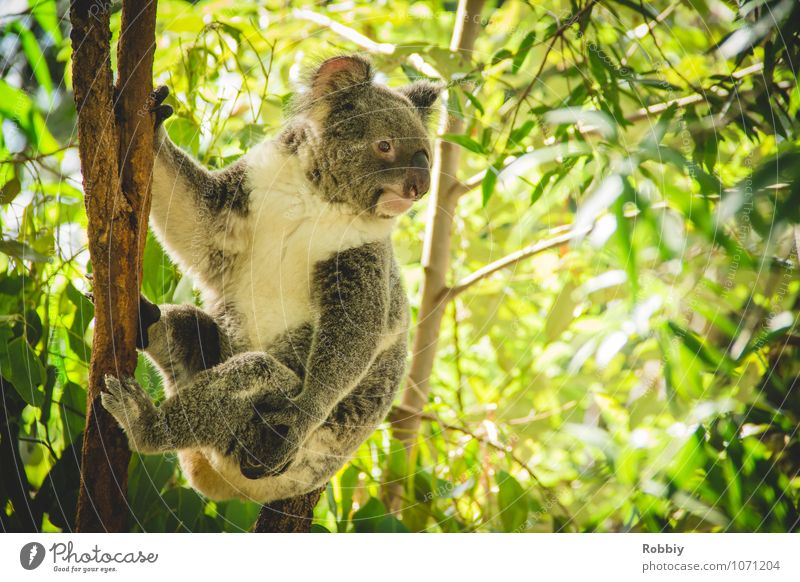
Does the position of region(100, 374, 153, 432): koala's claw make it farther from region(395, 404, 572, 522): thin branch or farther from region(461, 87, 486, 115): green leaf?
region(461, 87, 486, 115): green leaf

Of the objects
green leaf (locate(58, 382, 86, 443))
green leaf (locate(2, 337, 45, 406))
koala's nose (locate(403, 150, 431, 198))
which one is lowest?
green leaf (locate(58, 382, 86, 443))

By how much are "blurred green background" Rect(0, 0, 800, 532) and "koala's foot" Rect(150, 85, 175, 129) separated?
0.58 feet

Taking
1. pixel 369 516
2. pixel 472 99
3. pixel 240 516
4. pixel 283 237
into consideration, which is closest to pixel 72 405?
pixel 240 516

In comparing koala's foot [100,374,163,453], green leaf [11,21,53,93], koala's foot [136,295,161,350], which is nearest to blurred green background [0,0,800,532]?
green leaf [11,21,53,93]

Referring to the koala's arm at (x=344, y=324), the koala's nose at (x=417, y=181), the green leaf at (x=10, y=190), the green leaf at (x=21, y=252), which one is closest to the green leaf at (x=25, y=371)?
the green leaf at (x=21, y=252)

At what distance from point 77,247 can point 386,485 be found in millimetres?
868

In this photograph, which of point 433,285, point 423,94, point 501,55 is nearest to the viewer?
point 423,94

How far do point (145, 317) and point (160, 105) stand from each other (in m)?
0.35

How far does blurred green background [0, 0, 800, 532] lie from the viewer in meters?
1.33

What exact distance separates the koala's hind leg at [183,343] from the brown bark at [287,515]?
0.31 m

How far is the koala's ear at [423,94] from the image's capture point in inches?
52.6

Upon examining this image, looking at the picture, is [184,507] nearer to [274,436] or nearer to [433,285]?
[274,436]

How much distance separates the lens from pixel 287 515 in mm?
1370
